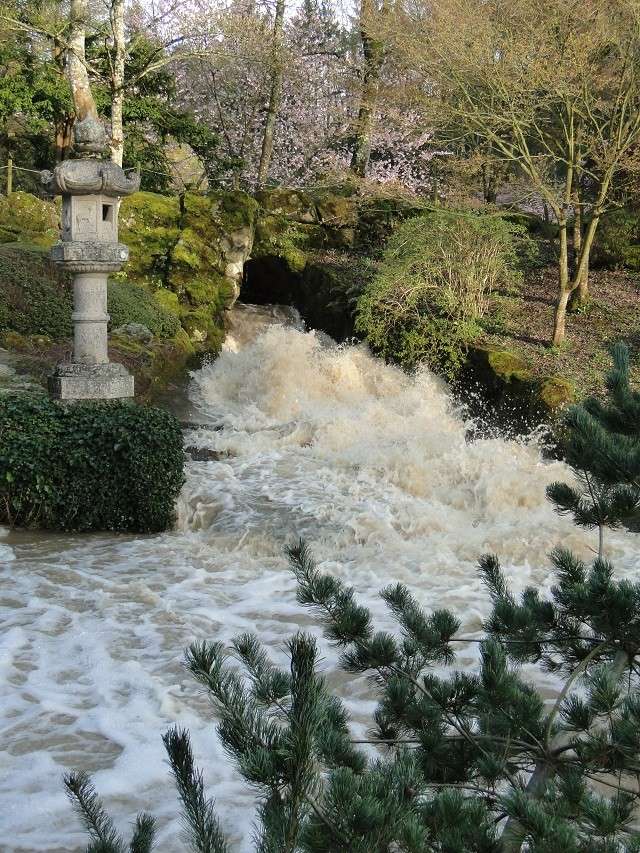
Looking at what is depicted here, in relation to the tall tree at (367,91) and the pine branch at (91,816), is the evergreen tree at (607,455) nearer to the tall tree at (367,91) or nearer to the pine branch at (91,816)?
the pine branch at (91,816)

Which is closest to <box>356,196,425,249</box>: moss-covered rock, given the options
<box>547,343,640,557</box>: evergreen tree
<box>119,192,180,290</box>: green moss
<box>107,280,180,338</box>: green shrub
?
<box>119,192,180,290</box>: green moss

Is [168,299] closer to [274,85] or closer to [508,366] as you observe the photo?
[508,366]

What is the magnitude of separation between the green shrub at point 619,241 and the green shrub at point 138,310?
883cm

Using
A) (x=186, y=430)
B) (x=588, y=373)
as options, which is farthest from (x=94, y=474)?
(x=588, y=373)

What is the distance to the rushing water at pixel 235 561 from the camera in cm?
390

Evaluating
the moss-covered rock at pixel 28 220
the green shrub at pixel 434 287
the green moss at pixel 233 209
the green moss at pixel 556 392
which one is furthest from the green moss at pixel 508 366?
the moss-covered rock at pixel 28 220

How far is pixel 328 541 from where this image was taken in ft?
24.1

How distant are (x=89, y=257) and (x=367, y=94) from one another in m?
12.2

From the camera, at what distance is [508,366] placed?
1152cm

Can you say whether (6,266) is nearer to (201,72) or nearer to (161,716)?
(161,716)

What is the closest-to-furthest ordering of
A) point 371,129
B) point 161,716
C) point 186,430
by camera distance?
point 161,716, point 186,430, point 371,129

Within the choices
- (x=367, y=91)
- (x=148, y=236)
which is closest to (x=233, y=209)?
(x=148, y=236)

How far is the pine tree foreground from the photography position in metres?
1.38

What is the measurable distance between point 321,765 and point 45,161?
19782 mm
